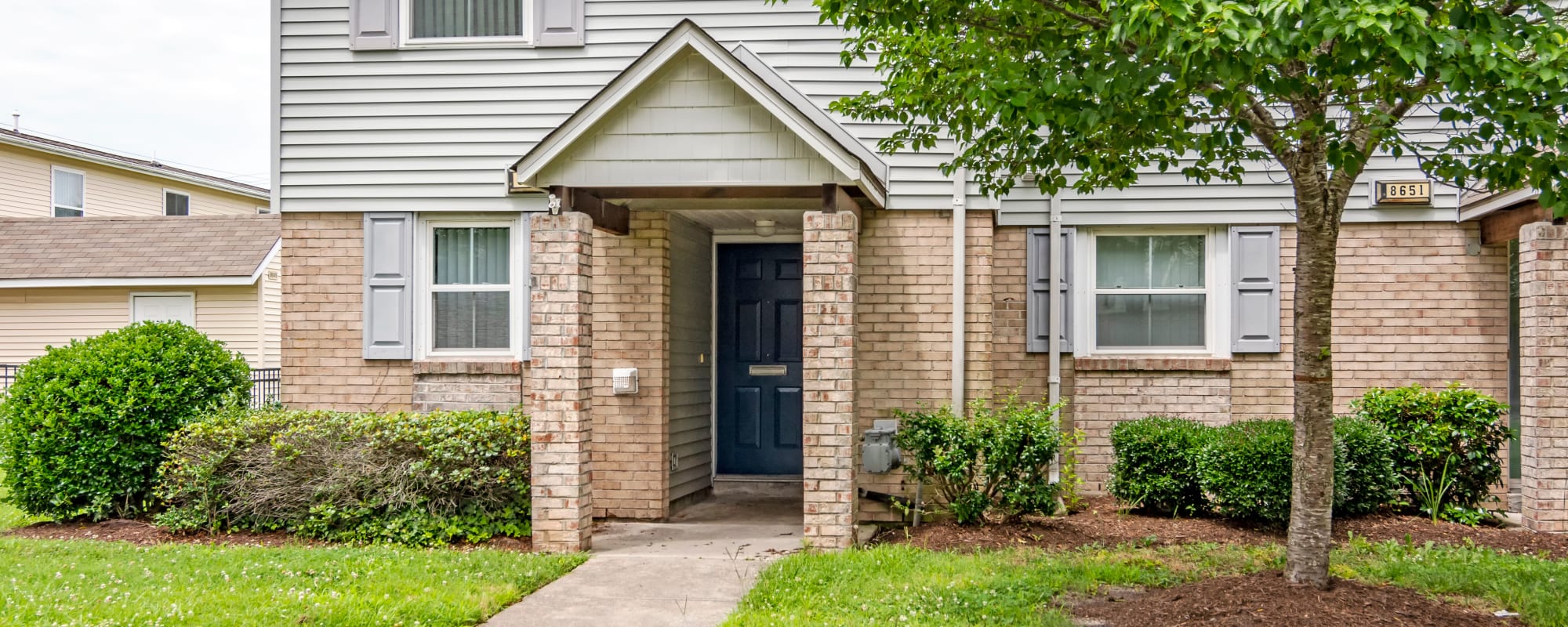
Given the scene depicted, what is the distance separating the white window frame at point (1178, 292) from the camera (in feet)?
30.1

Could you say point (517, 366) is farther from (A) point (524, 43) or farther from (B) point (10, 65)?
(B) point (10, 65)

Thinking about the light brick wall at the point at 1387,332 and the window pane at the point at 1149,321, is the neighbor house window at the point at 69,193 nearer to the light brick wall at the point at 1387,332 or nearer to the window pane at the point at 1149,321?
the light brick wall at the point at 1387,332

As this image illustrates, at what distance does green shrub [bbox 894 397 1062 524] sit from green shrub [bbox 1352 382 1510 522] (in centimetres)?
265

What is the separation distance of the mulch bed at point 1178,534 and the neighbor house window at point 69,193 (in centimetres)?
2056

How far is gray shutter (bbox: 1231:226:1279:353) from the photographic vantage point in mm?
9031

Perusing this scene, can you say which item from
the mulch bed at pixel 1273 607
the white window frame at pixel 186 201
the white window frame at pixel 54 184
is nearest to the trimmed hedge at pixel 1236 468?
the mulch bed at pixel 1273 607

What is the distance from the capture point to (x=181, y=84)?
57500 mm

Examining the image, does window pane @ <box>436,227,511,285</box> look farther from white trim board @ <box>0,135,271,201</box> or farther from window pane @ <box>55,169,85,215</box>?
window pane @ <box>55,169,85,215</box>

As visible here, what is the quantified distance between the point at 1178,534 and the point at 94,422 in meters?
8.04

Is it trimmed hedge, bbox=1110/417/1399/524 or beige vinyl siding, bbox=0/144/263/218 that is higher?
beige vinyl siding, bbox=0/144/263/218

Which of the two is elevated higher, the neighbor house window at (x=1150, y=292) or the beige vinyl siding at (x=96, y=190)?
the beige vinyl siding at (x=96, y=190)

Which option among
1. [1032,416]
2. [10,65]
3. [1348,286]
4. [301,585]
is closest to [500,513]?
[301,585]

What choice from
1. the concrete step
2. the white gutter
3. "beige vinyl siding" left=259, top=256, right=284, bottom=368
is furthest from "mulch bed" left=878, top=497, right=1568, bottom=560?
"beige vinyl siding" left=259, top=256, right=284, bottom=368

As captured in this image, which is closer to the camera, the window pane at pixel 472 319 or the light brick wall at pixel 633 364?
the light brick wall at pixel 633 364
